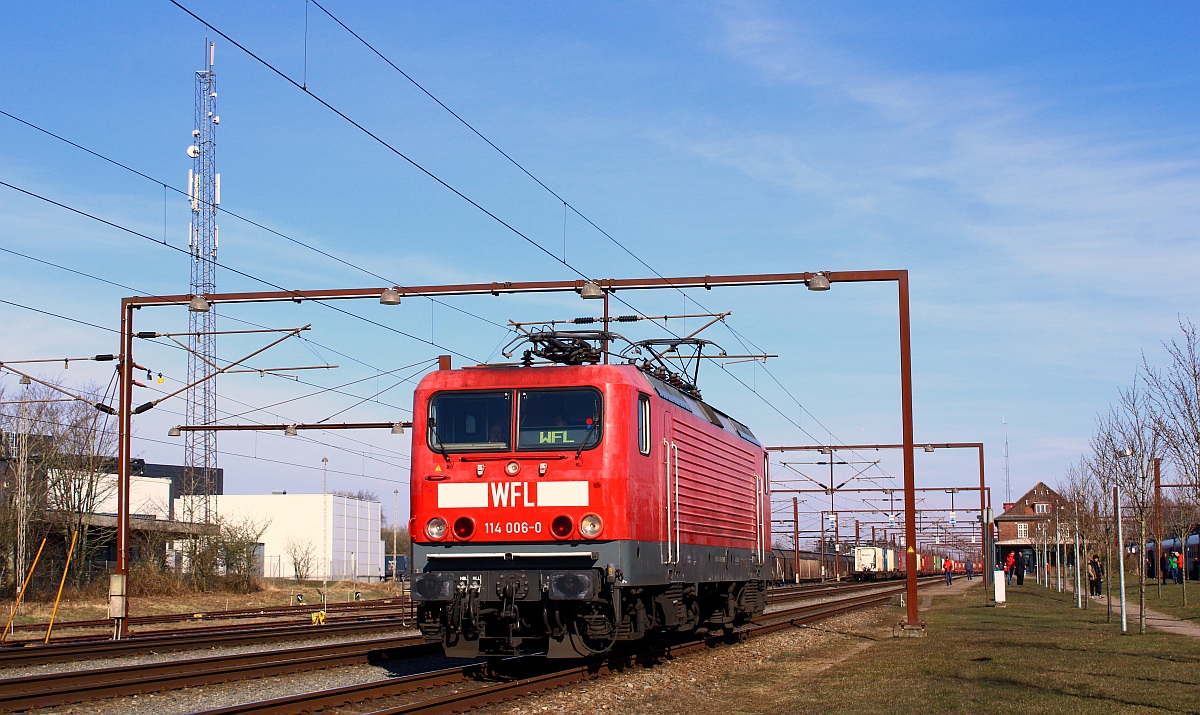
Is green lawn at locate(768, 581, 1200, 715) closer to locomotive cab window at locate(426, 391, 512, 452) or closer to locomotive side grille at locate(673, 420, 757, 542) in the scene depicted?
locomotive side grille at locate(673, 420, 757, 542)

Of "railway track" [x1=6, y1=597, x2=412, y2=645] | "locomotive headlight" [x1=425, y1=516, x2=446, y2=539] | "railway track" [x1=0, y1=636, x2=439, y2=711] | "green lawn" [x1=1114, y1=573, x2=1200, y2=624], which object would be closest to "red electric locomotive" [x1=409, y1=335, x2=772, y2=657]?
"locomotive headlight" [x1=425, y1=516, x2=446, y2=539]

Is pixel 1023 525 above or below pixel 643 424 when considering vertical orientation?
below

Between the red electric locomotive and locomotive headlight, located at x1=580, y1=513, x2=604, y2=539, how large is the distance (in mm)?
18

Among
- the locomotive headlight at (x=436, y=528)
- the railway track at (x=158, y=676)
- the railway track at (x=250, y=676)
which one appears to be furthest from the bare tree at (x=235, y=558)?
the locomotive headlight at (x=436, y=528)

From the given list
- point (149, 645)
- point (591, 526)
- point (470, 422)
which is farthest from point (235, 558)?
point (591, 526)

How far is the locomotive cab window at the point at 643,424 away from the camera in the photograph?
15914 millimetres

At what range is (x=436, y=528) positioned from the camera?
1530 cm

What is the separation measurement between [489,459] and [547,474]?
0.81 m

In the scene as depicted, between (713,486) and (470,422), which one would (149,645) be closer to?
(470,422)

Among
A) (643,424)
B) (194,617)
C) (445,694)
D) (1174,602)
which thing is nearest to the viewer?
(445,694)

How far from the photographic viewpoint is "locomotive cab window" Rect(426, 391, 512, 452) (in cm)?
1564

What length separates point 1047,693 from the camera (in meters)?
14.2

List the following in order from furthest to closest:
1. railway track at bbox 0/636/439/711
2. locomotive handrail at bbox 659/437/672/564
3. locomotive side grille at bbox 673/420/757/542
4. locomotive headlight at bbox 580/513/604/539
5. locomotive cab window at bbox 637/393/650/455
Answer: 1. locomotive side grille at bbox 673/420/757/542
2. locomotive handrail at bbox 659/437/672/564
3. locomotive cab window at bbox 637/393/650/455
4. locomotive headlight at bbox 580/513/604/539
5. railway track at bbox 0/636/439/711

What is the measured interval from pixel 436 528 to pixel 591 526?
204cm
